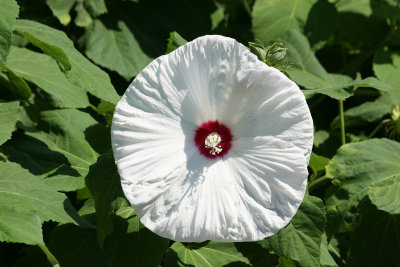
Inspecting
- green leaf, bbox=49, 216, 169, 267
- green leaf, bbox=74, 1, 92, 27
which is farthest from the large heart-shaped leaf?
green leaf, bbox=74, 1, 92, 27

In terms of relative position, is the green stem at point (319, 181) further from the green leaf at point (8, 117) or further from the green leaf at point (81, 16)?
the green leaf at point (81, 16)

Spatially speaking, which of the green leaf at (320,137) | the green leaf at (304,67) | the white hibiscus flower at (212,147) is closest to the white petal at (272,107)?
the white hibiscus flower at (212,147)

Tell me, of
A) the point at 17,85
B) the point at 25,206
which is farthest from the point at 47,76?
the point at 25,206

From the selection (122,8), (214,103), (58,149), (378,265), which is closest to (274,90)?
(214,103)

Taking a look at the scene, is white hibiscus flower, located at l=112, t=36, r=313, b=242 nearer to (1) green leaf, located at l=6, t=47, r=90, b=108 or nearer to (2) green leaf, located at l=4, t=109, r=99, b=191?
(2) green leaf, located at l=4, t=109, r=99, b=191

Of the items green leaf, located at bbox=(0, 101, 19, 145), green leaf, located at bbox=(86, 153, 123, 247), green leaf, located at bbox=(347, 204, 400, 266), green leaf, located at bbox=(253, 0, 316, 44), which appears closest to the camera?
green leaf, located at bbox=(86, 153, 123, 247)

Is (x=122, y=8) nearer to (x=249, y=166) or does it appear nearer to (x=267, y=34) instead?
(x=267, y=34)
